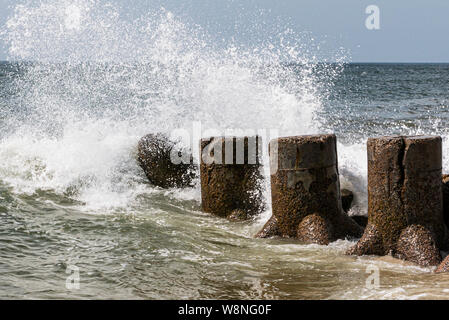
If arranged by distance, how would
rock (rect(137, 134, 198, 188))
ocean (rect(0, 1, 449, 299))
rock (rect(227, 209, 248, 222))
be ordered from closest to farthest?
ocean (rect(0, 1, 449, 299))
rock (rect(227, 209, 248, 222))
rock (rect(137, 134, 198, 188))

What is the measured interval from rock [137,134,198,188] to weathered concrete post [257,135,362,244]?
2.48 meters

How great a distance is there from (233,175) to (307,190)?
1181 millimetres

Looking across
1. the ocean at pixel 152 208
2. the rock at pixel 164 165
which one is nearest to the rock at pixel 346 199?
the ocean at pixel 152 208

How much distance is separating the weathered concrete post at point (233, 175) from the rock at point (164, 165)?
1341mm

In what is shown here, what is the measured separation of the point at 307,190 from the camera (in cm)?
552

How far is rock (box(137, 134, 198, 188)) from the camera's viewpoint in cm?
794

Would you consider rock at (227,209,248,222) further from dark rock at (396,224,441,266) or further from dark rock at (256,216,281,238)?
dark rock at (396,224,441,266)

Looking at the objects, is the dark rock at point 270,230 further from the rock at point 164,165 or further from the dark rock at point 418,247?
the rock at point 164,165

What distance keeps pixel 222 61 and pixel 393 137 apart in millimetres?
5399

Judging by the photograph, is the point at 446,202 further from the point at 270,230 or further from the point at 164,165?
the point at 164,165

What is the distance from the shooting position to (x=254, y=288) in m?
4.25

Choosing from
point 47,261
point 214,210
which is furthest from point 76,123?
point 47,261

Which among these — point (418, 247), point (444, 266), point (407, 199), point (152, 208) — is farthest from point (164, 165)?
point (444, 266)

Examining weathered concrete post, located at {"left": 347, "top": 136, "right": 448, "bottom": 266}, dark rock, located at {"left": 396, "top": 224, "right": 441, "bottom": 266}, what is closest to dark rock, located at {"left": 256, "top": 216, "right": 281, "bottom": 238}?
weathered concrete post, located at {"left": 347, "top": 136, "right": 448, "bottom": 266}
